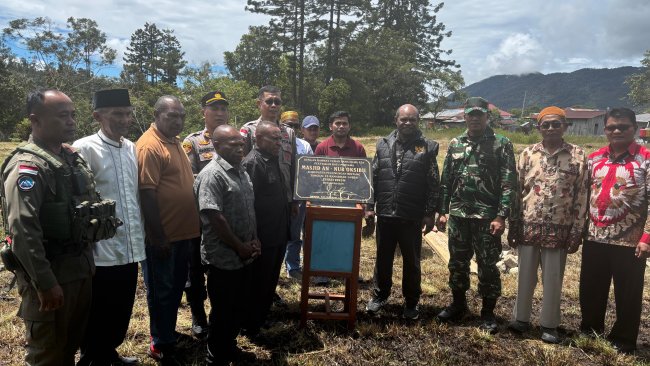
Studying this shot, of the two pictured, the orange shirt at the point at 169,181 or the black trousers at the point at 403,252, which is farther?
the black trousers at the point at 403,252

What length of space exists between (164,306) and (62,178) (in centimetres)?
133

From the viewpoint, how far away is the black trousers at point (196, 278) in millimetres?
3629

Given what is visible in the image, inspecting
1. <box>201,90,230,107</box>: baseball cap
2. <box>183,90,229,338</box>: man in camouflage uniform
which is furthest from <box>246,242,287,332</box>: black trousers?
<box>201,90,230,107</box>: baseball cap

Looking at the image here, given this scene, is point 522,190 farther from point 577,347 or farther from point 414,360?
point 414,360

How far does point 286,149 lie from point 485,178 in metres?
2.09

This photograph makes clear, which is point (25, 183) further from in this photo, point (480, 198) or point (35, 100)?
point (480, 198)

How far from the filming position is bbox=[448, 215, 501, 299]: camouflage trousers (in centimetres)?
405

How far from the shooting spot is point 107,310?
300 centimetres

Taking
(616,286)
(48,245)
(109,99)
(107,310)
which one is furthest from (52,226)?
(616,286)

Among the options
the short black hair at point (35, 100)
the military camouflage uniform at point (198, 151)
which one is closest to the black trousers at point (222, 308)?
the military camouflage uniform at point (198, 151)

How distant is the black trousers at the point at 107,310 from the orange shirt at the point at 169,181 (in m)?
0.42

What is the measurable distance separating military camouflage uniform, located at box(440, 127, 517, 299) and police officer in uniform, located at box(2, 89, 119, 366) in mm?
3024

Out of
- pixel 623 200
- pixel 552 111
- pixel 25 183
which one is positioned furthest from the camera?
pixel 552 111

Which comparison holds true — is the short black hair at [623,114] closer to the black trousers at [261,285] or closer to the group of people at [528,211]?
the group of people at [528,211]
